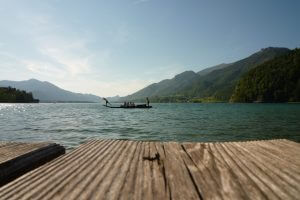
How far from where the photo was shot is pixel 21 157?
29.0 ft

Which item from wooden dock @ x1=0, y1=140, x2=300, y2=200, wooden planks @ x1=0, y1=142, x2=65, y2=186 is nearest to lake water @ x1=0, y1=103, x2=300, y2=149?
wooden planks @ x1=0, y1=142, x2=65, y2=186

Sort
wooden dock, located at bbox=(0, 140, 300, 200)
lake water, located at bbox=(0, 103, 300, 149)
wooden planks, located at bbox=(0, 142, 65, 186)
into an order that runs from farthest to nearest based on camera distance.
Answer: lake water, located at bbox=(0, 103, 300, 149), wooden planks, located at bbox=(0, 142, 65, 186), wooden dock, located at bbox=(0, 140, 300, 200)

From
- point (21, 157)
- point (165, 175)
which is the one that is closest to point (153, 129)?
point (21, 157)

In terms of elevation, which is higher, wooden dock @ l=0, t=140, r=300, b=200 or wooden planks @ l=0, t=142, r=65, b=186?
wooden dock @ l=0, t=140, r=300, b=200

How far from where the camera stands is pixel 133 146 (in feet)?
30.0

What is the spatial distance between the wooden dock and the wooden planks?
2105 mm

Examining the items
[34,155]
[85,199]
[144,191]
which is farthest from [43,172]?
[34,155]

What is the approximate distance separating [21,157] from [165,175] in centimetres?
575

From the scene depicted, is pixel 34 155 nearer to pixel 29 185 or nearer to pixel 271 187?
pixel 29 185

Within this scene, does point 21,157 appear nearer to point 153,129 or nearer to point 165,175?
point 165,175

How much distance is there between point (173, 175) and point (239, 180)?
1.38 m

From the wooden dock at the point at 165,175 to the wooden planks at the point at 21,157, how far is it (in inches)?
82.9

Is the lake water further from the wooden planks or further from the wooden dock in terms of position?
the wooden dock

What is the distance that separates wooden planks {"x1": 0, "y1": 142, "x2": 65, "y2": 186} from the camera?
7.96 meters
